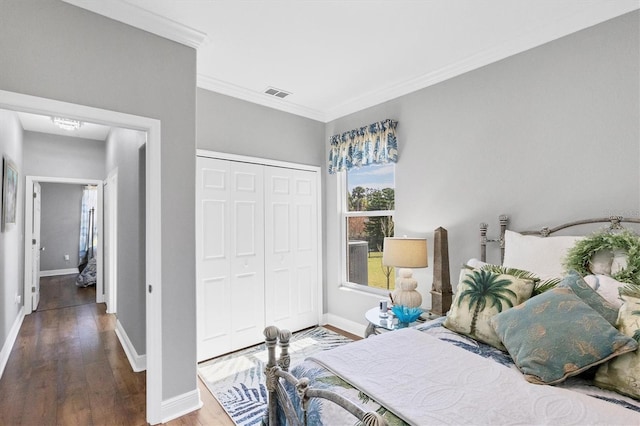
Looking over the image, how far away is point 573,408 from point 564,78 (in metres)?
2.18

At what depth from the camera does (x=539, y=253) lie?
209 cm

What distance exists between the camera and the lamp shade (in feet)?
8.94

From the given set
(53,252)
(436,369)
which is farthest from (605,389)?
(53,252)

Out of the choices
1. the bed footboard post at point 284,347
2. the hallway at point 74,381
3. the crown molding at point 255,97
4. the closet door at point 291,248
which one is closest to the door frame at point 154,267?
the hallway at point 74,381

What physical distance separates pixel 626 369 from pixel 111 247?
5356 millimetres

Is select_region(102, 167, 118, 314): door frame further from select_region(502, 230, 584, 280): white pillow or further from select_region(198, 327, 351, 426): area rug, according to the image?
select_region(502, 230, 584, 280): white pillow

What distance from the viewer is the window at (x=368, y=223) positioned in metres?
3.57

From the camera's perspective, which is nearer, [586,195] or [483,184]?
[586,195]

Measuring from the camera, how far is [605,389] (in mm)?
1271

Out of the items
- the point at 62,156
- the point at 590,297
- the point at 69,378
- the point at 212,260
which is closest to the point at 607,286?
the point at 590,297

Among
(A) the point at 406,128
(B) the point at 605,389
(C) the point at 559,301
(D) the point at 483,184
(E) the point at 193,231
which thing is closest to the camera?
(B) the point at 605,389

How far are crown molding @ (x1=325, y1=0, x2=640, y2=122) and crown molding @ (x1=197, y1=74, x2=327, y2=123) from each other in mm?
425

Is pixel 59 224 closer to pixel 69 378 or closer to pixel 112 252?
pixel 112 252

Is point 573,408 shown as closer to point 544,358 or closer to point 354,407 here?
point 544,358
